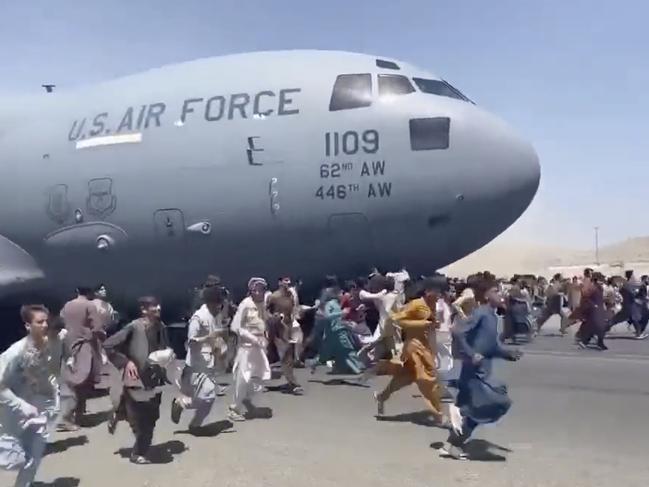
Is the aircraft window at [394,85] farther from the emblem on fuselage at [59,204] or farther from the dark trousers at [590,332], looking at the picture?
the dark trousers at [590,332]

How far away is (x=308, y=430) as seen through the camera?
855cm

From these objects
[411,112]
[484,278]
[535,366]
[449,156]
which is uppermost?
[411,112]

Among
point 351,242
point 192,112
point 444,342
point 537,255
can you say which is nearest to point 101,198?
point 192,112

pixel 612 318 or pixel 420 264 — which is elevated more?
pixel 420 264

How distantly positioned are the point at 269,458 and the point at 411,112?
22.8 feet

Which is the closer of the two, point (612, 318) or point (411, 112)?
point (411, 112)

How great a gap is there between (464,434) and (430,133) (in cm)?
618

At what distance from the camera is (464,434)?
7.16m

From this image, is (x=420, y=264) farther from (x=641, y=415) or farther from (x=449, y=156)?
(x=641, y=415)

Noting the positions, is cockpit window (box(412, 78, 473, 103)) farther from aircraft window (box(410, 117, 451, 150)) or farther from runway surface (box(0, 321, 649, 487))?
runway surface (box(0, 321, 649, 487))

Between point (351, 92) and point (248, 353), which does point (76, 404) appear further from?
point (351, 92)

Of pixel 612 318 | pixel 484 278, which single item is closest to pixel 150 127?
pixel 484 278

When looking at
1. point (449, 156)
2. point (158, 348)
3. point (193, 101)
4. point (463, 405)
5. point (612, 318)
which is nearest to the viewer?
point (463, 405)

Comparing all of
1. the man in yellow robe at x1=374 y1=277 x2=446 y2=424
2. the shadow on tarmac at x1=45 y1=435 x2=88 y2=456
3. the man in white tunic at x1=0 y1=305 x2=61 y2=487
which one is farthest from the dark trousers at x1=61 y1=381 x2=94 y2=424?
the man in yellow robe at x1=374 y1=277 x2=446 y2=424
